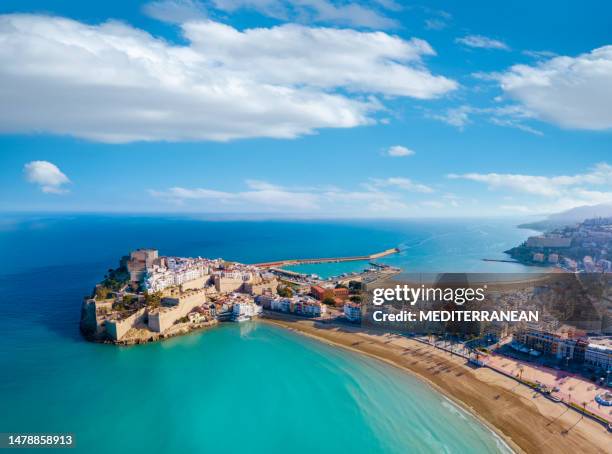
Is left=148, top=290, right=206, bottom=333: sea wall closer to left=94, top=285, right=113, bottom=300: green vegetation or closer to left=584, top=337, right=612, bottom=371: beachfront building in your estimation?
left=94, top=285, right=113, bottom=300: green vegetation

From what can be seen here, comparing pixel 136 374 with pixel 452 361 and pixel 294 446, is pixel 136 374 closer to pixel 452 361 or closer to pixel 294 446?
pixel 294 446

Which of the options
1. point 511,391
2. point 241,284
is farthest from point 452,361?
point 241,284

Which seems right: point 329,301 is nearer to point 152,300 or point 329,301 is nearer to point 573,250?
point 152,300

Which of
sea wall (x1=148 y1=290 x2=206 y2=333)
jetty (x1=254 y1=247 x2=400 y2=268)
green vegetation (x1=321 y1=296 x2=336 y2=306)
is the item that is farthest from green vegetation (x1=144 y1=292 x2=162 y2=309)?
jetty (x1=254 y1=247 x2=400 y2=268)

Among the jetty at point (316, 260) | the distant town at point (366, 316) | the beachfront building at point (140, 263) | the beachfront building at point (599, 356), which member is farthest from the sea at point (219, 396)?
the jetty at point (316, 260)

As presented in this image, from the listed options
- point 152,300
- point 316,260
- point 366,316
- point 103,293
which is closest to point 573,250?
point 316,260
